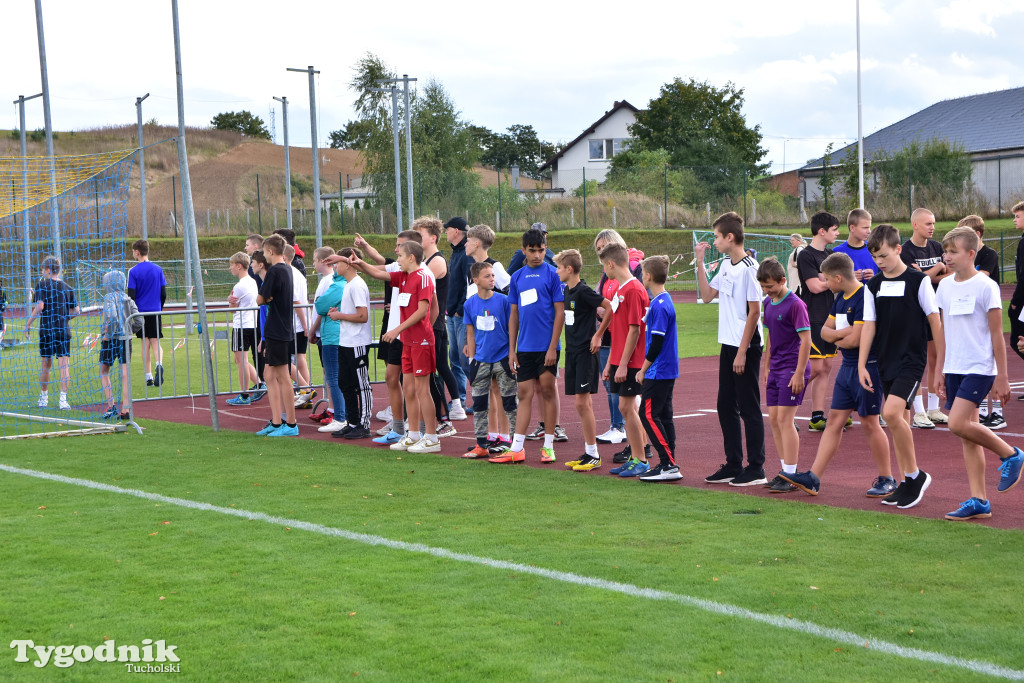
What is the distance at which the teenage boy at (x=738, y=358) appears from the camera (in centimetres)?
805

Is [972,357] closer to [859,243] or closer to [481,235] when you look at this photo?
[859,243]

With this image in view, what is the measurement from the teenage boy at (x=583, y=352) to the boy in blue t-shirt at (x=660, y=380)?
0.70m

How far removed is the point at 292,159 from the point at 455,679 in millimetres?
100340

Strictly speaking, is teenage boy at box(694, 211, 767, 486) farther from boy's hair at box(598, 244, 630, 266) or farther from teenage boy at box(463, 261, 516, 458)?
teenage boy at box(463, 261, 516, 458)

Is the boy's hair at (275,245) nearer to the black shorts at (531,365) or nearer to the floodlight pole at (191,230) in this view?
the floodlight pole at (191,230)

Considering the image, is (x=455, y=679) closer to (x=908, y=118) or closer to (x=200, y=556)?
(x=200, y=556)

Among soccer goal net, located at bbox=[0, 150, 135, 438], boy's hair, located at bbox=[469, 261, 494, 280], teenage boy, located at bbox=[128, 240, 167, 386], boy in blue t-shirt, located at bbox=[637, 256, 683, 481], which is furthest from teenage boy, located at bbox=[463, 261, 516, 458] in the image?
teenage boy, located at bbox=[128, 240, 167, 386]

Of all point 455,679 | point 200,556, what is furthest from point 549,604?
point 200,556

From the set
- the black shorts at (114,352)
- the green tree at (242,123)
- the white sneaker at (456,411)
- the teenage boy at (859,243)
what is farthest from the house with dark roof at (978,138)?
the green tree at (242,123)

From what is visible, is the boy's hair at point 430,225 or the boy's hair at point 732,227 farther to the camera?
the boy's hair at point 430,225


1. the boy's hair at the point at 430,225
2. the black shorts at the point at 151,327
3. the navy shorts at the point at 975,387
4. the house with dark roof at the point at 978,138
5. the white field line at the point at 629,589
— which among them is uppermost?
the house with dark roof at the point at 978,138

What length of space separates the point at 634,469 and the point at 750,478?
38.9 inches

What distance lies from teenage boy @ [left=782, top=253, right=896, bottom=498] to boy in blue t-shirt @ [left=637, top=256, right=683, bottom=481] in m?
1.03

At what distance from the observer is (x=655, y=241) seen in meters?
46.2
